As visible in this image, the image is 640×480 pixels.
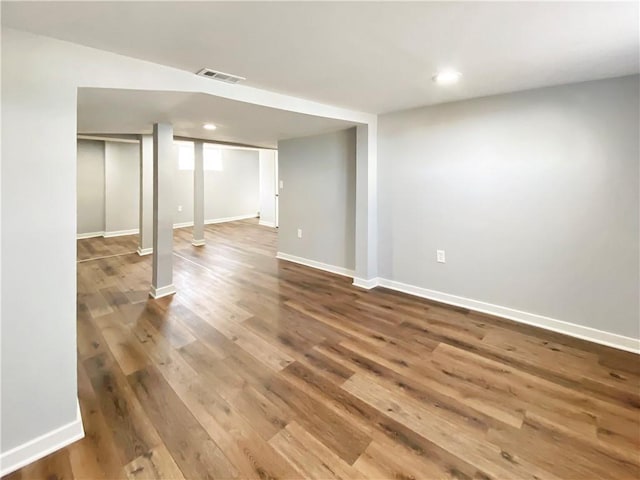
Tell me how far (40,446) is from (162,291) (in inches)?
87.6

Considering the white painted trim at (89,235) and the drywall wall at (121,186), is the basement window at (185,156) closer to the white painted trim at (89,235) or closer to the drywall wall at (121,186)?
the drywall wall at (121,186)

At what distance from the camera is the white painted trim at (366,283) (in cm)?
398

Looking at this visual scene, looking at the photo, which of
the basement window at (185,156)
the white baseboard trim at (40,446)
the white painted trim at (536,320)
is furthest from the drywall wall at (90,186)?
the white painted trim at (536,320)

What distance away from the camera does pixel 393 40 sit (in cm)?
178

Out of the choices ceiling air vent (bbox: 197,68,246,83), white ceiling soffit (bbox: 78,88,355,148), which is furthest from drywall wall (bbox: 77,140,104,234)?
ceiling air vent (bbox: 197,68,246,83)

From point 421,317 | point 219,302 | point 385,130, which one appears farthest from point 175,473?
point 385,130

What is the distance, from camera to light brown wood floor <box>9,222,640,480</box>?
1506 millimetres

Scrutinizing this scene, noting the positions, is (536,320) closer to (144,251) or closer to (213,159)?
A: (144,251)

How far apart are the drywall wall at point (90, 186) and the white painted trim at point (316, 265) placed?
14.9ft

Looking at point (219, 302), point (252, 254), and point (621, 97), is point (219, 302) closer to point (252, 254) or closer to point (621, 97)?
point (252, 254)

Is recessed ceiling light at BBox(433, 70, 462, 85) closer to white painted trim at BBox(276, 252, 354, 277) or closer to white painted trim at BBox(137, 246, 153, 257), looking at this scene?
white painted trim at BBox(276, 252, 354, 277)

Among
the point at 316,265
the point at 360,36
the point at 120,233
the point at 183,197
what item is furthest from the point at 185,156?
the point at 360,36

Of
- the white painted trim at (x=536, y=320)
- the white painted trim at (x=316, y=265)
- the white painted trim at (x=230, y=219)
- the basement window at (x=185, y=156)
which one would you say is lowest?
the white painted trim at (x=536, y=320)

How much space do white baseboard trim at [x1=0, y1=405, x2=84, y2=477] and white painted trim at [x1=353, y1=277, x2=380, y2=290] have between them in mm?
2973
